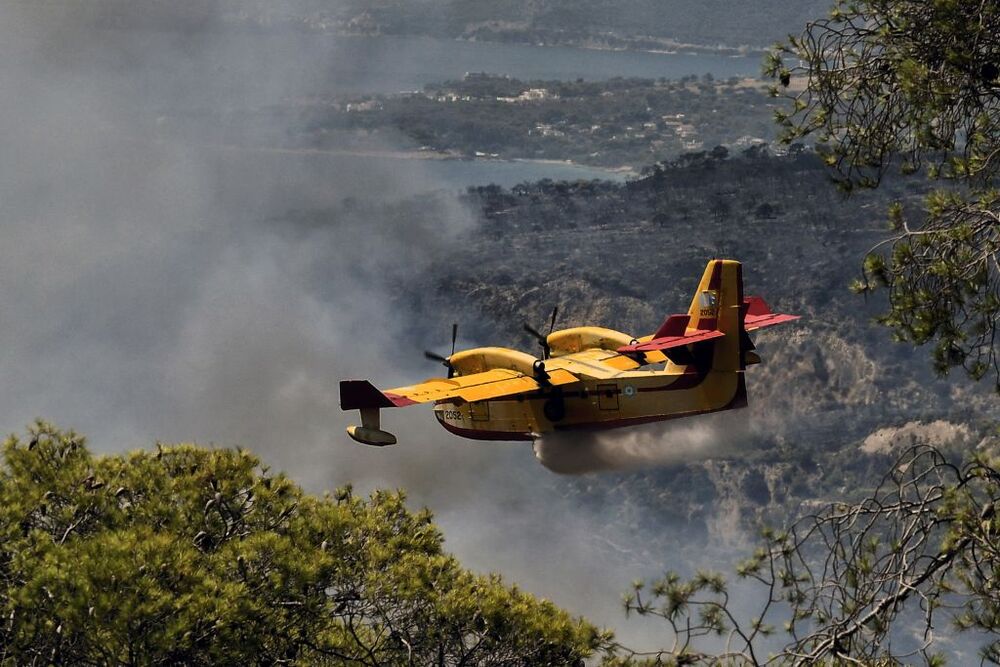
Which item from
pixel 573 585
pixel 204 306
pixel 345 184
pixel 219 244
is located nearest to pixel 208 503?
pixel 573 585

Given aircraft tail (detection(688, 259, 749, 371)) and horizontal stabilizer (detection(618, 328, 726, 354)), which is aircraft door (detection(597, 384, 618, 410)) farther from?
aircraft tail (detection(688, 259, 749, 371))

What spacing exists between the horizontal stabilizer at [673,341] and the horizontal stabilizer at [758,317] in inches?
169

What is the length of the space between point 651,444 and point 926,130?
46856 mm

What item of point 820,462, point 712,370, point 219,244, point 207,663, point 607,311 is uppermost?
point 219,244

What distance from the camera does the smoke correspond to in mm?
72438

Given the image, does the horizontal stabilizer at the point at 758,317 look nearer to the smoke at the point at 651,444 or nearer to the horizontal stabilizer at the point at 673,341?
the horizontal stabilizer at the point at 673,341

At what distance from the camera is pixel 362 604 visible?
3719cm

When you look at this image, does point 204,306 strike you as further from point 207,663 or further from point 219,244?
point 207,663

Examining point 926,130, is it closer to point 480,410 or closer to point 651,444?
point 480,410

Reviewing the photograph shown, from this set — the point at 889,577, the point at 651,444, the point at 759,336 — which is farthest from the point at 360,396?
the point at 759,336

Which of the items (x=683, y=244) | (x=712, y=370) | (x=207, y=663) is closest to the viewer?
(x=207, y=663)

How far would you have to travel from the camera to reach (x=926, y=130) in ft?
91.7

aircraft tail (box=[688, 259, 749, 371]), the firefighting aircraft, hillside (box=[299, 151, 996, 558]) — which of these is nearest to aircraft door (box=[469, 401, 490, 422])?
the firefighting aircraft

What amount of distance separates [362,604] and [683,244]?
477 feet
